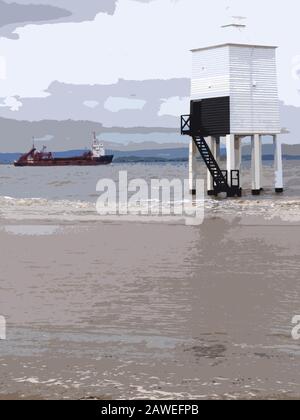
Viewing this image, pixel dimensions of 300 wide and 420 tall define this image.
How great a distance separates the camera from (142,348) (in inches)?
383

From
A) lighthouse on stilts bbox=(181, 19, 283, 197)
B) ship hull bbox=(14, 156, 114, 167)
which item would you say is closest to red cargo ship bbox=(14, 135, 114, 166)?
ship hull bbox=(14, 156, 114, 167)

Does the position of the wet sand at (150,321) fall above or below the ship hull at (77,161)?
below

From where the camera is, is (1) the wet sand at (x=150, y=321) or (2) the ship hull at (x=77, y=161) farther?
(2) the ship hull at (x=77, y=161)

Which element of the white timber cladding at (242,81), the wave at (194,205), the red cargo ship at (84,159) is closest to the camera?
the wave at (194,205)

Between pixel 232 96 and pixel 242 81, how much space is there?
41.3 inches

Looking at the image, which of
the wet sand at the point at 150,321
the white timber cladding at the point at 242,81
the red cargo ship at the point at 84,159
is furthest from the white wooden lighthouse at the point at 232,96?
the red cargo ship at the point at 84,159

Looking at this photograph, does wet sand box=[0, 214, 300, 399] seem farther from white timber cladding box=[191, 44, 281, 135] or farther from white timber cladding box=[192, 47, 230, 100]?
white timber cladding box=[192, 47, 230, 100]

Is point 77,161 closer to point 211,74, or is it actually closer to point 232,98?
point 211,74

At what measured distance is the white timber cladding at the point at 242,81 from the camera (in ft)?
141

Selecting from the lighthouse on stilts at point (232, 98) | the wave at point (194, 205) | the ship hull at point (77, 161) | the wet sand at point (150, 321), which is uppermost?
the ship hull at point (77, 161)

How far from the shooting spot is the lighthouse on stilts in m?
43.1

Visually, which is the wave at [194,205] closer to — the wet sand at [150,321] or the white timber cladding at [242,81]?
the white timber cladding at [242,81]

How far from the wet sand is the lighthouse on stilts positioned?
22197 millimetres

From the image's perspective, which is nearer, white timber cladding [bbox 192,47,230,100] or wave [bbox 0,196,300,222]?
wave [bbox 0,196,300,222]
